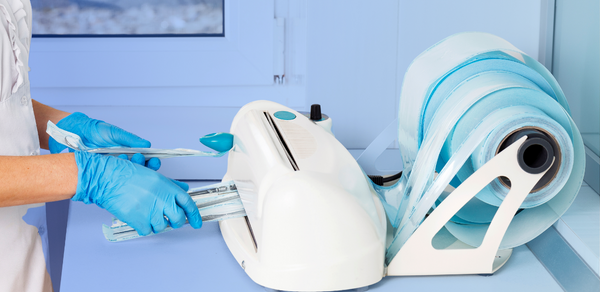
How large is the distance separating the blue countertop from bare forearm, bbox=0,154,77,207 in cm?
12

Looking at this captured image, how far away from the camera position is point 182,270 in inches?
29.0

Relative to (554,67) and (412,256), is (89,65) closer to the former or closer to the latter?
(412,256)

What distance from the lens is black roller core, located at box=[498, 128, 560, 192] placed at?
2.01 ft

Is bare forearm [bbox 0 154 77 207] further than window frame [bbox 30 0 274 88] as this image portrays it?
No

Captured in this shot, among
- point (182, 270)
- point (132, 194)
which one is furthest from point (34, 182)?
point (182, 270)

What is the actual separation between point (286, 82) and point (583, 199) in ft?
2.77

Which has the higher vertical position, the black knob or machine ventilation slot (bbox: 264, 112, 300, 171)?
the black knob

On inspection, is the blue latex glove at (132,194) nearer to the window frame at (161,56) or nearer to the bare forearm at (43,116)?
the bare forearm at (43,116)

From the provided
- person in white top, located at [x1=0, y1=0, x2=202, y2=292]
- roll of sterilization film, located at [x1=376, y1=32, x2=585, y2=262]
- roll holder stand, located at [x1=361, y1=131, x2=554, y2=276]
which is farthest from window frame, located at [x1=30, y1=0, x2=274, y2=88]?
roll holder stand, located at [x1=361, y1=131, x2=554, y2=276]

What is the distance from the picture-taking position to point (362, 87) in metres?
1.28

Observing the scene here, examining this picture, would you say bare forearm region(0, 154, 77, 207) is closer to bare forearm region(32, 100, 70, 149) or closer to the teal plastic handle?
the teal plastic handle

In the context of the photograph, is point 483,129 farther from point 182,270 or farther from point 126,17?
point 126,17

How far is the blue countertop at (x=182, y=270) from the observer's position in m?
0.69

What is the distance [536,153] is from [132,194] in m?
0.65
